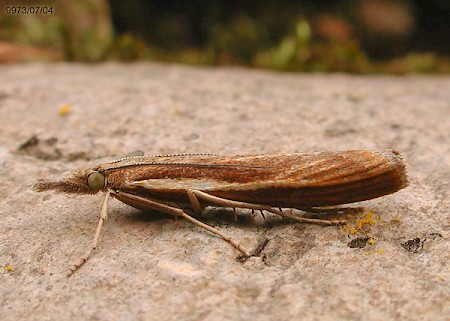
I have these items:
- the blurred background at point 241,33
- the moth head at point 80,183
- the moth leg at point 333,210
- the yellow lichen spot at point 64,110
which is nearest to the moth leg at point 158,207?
the moth head at point 80,183

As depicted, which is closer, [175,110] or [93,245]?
[93,245]

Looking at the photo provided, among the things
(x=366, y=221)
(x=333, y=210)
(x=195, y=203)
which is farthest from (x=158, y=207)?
(x=366, y=221)

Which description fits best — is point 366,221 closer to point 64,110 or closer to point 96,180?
point 96,180

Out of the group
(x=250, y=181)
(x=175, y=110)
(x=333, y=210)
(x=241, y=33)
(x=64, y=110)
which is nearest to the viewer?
(x=250, y=181)

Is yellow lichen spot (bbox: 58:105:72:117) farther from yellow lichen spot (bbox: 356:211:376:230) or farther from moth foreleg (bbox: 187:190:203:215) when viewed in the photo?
yellow lichen spot (bbox: 356:211:376:230)

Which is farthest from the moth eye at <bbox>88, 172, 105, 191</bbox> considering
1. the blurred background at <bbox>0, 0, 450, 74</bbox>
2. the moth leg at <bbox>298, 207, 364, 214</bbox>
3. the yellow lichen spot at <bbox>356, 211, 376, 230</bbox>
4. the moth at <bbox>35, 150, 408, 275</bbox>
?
the blurred background at <bbox>0, 0, 450, 74</bbox>

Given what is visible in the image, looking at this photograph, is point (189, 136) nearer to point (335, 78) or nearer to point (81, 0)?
point (335, 78)

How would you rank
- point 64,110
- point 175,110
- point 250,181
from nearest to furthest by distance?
point 250,181
point 175,110
point 64,110

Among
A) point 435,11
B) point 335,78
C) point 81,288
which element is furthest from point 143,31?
point 81,288
